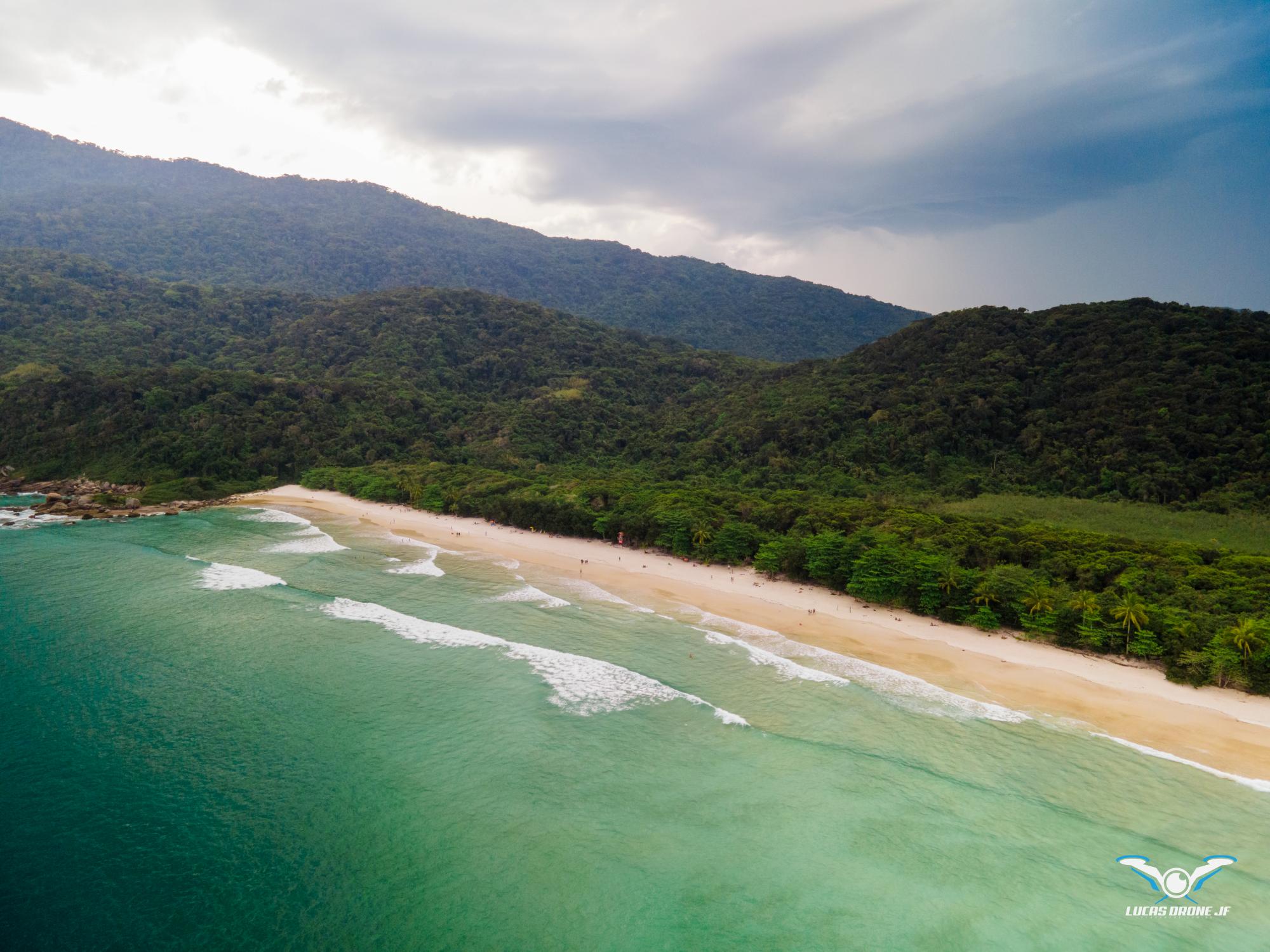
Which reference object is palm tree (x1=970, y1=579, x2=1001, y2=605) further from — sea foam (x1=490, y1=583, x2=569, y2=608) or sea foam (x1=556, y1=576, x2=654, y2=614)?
sea foam (x1=490, y1=583, x2=569, y2=608)

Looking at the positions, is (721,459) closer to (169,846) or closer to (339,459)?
(339,459)

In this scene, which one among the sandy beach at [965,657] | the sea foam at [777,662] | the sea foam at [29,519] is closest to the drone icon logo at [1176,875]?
the sandy beach at [965,657]

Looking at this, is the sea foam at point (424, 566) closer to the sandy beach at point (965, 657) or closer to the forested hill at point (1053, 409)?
the sandy beach at point (965, 657)

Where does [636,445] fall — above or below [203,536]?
above

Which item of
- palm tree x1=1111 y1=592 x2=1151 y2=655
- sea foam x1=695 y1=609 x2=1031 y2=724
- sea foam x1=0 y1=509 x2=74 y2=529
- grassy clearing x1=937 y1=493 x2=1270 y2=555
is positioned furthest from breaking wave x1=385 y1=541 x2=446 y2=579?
grassy clearing x1=937 y1=493 x2=1270 y2=555

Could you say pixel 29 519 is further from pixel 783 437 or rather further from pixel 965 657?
pixel 783 437

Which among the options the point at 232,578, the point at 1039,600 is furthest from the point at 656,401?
the point at 1039,600

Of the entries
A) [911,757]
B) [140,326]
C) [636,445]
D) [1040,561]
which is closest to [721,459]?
[636,445]
